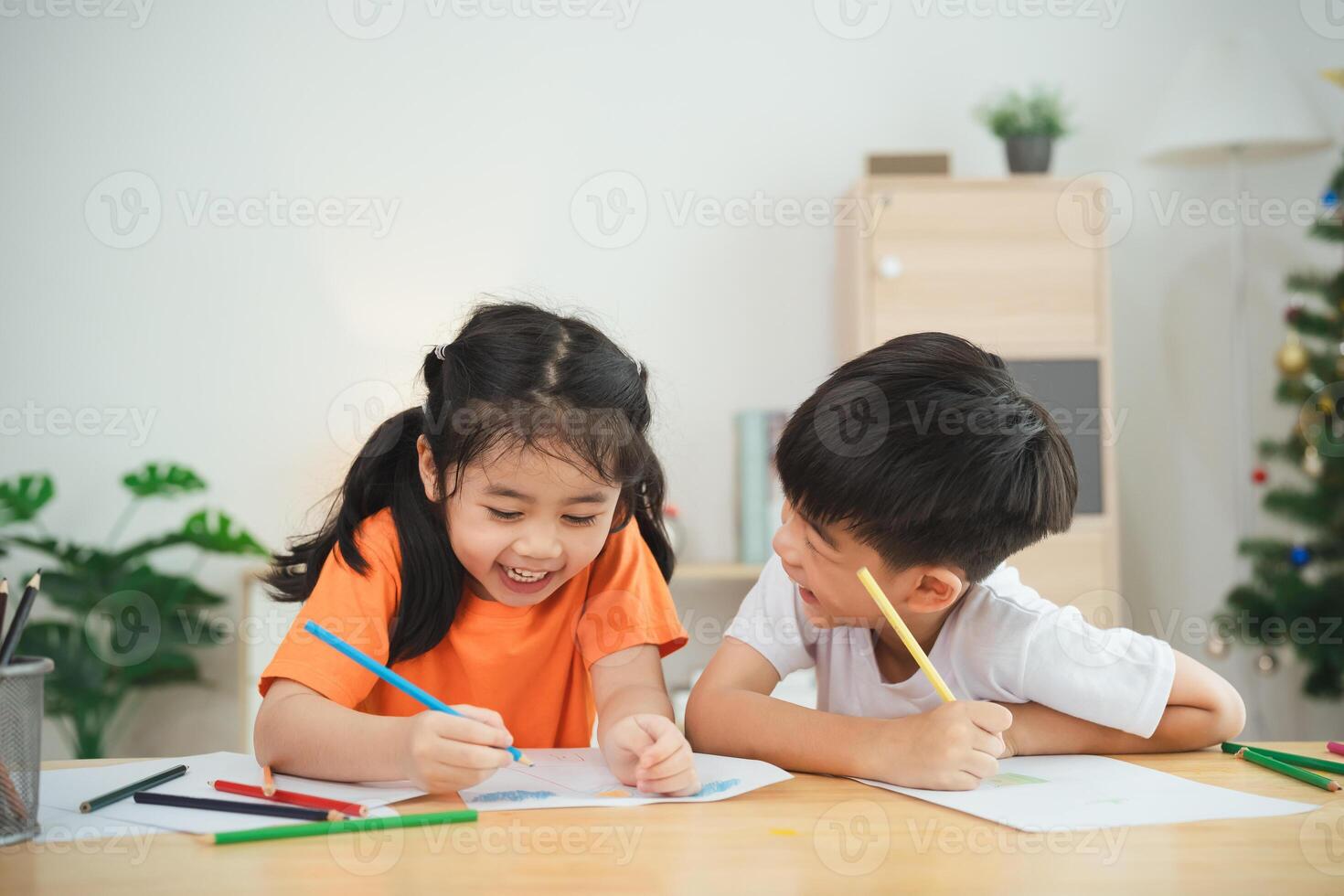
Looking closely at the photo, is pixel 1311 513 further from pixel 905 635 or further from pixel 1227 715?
pixel 905 635

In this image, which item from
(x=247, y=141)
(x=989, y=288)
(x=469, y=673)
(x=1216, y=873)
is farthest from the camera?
(x=247, y=141)

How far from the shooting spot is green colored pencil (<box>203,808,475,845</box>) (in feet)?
2.35

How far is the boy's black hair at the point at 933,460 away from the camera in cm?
98

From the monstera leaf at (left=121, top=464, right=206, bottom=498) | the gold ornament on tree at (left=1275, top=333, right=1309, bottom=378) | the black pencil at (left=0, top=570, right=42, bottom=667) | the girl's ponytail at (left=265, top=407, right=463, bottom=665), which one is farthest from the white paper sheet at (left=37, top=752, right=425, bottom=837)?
the gold ornament on tree at (left=1275, top=333, right=1309, bottom=378)

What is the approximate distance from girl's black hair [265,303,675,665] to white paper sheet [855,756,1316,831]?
0.40 meters

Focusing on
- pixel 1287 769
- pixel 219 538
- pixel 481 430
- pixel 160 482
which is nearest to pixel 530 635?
pixel 481 430

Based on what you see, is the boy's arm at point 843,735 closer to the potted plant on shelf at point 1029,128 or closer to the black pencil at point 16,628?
the black pencil at point 16,628

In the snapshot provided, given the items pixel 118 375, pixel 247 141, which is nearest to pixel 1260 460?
pixel 247 141

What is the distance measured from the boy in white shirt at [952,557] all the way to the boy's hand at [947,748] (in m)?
0.03

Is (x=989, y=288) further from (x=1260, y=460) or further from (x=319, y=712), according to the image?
(x=319, y=712)

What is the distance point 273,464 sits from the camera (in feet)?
9.64

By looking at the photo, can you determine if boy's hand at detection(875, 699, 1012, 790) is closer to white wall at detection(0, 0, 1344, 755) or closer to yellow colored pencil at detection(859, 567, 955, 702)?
yellow colored pencil at detection(859, 567, 955, 702)

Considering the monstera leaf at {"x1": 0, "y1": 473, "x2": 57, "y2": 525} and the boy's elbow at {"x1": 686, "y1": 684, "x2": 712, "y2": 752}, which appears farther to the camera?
the monstera leaf at {"x1": 0, "y1": 473, "x2": 57, "y2": 525}

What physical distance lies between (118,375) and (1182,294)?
112 inches
